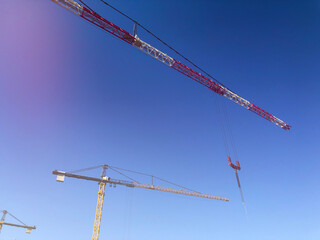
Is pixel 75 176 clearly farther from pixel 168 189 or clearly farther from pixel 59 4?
pixel 59 4

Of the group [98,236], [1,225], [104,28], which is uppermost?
[104,28]

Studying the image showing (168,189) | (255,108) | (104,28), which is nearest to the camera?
(104,28)

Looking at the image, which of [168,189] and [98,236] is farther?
[168,189]

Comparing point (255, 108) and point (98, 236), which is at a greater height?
point (255, 108)

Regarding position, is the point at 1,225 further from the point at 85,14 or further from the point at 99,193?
the point at 85,14

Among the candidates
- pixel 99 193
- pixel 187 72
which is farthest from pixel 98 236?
pixel 187 72

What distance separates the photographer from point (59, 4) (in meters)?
39.6

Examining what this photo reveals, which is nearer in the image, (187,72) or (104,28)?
(104,28)

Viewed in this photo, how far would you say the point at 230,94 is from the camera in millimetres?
65625

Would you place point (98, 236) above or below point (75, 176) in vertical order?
below

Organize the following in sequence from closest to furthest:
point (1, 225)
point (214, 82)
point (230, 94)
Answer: point (214, 82) < point (230, 94) < point (1, 225)

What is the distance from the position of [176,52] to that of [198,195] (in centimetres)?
6526

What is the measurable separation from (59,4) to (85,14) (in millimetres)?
4724

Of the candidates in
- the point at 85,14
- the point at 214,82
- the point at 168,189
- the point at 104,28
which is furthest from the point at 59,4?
the point at 168,189
